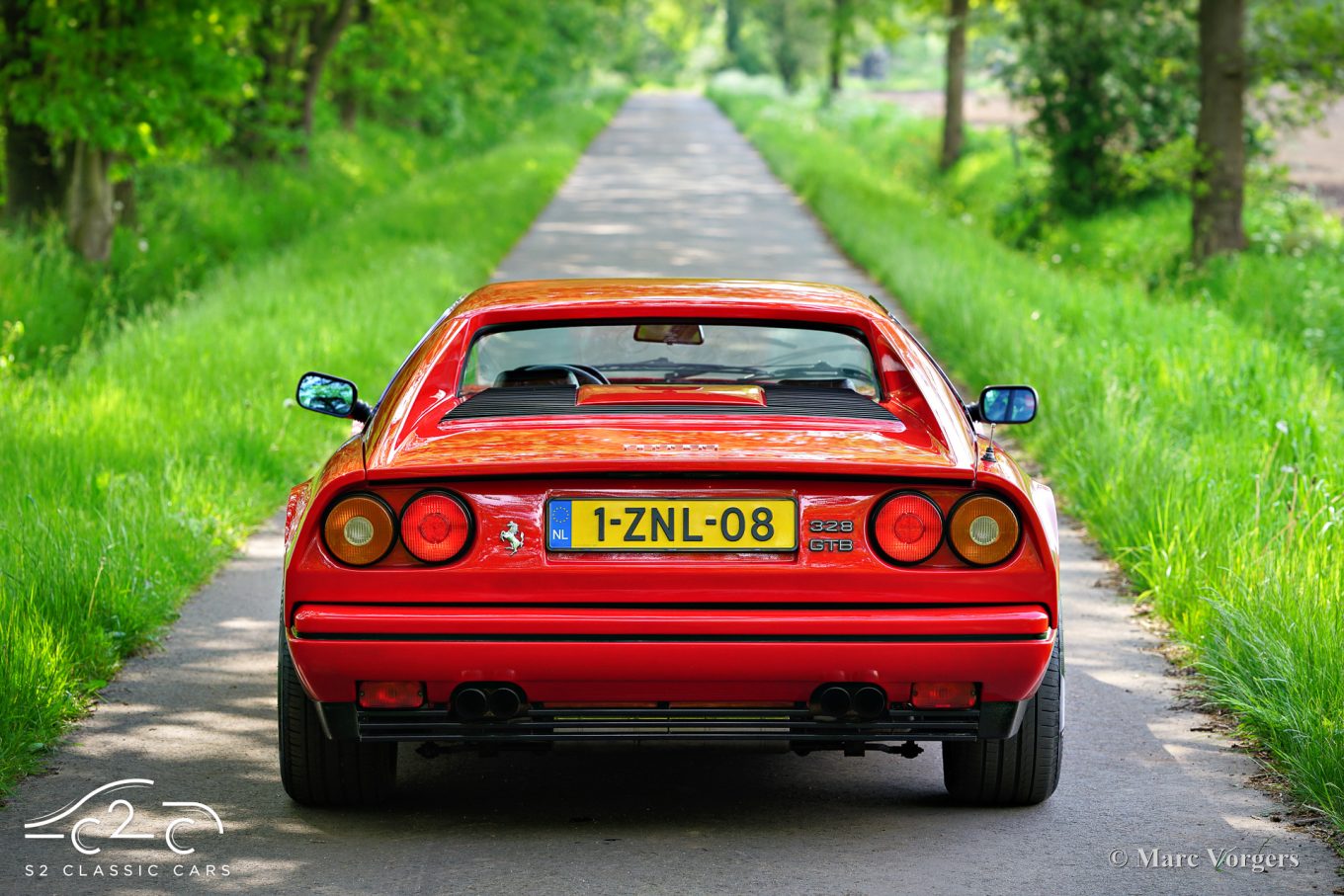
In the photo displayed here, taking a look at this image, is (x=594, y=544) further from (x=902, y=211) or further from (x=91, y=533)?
(x=902, y=211)

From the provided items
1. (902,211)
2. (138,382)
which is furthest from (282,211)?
(138,382)

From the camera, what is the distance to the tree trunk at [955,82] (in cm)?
3228

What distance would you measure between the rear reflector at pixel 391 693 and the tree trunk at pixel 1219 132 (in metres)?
15.6

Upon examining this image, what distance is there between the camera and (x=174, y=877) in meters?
4.07

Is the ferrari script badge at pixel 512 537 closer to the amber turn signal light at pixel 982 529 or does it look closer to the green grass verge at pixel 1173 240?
the amber turn signal light at pixel 982 529

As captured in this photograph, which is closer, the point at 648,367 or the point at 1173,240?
the point at 648,367

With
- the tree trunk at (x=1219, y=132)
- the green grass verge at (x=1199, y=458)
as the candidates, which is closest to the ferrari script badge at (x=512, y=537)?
the green grass verge at (x=1199, y=458)

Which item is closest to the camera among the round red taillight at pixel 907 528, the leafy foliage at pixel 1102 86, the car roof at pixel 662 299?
the round red taillight at pixel 907 528

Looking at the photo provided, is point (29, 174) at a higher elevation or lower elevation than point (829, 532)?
lower

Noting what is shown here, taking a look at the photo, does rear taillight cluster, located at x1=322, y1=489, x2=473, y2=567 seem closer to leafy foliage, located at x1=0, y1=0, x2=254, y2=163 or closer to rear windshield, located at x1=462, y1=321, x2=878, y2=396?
rear windshield, located at x1=462, y1=321, x2=878, y2=396

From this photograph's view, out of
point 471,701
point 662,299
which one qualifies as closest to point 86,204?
point 662,299

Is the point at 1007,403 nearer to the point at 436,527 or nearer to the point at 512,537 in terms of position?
the point at 512,537

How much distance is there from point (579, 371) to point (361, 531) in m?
1.35

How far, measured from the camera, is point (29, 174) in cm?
1923
